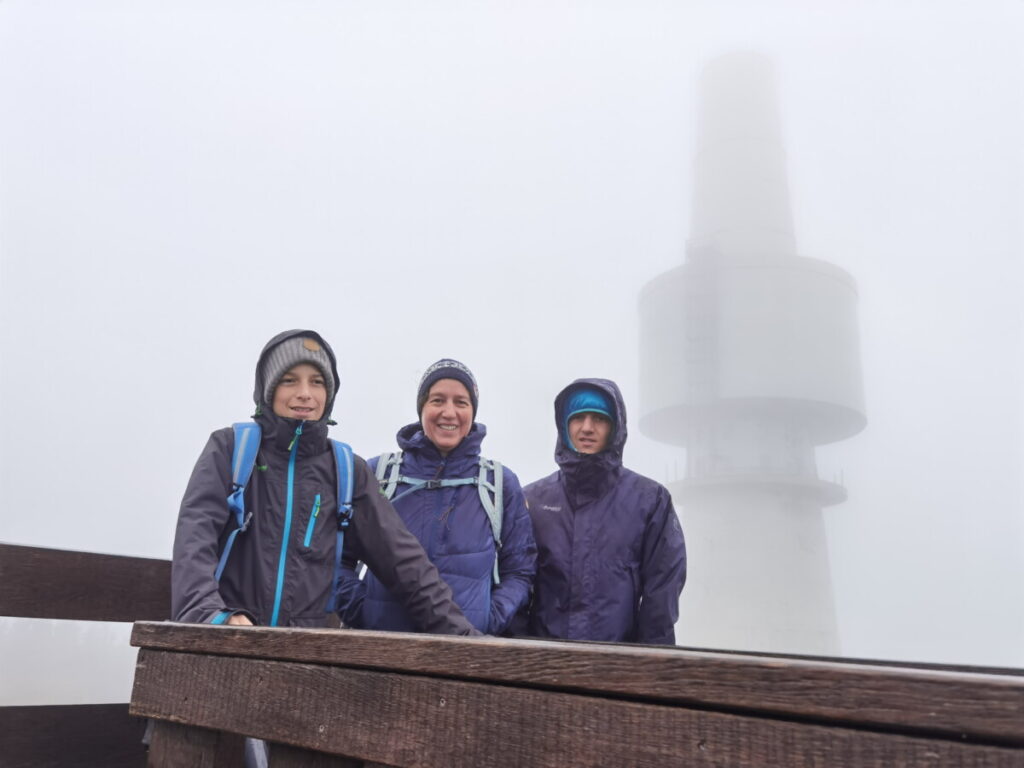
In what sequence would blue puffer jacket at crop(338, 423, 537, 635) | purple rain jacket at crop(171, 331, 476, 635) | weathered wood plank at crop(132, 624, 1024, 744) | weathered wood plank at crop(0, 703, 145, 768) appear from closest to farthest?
weathered wood plank at crop(132, 624, 1024, 744), purple rain jacket at crop(171, 331, 476, 635), weathered wood plank at crop(0, 703, 145, 768), blue puffer jacket at crop(338, 423, 537, 635)

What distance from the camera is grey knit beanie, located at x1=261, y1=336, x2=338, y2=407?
276 cm

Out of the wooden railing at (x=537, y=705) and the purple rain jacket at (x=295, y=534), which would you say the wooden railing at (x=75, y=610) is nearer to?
the purple rain jacket at (x=295, y=534)

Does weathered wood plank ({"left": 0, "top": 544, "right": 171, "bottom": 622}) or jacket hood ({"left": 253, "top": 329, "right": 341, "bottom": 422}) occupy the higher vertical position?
jacket hood ({"left": 253, "top": 329, "right": 341, "bottom": 422})

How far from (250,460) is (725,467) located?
33.0m

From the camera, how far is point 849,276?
128 feet

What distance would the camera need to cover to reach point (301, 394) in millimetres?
2725

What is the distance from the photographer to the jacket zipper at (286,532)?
2.40 metres

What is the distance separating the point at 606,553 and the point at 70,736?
226cm

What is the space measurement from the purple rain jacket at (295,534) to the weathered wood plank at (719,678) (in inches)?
45.6

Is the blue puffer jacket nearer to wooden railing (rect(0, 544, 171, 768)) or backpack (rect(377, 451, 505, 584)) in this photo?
backpack (rect(377, 451, 505, 584))

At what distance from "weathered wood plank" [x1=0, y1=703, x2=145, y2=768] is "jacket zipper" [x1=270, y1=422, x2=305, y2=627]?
1.31m

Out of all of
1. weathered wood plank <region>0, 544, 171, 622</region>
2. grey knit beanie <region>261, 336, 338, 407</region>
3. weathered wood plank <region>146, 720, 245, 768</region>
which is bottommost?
weathered wood plank <region>146, 720, 245, 768</region>

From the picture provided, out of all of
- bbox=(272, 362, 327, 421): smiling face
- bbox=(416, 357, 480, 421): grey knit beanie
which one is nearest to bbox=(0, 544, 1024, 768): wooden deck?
bbox=(272, 362, 327, 421): smiling face

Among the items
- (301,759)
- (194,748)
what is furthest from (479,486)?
(301,759)
